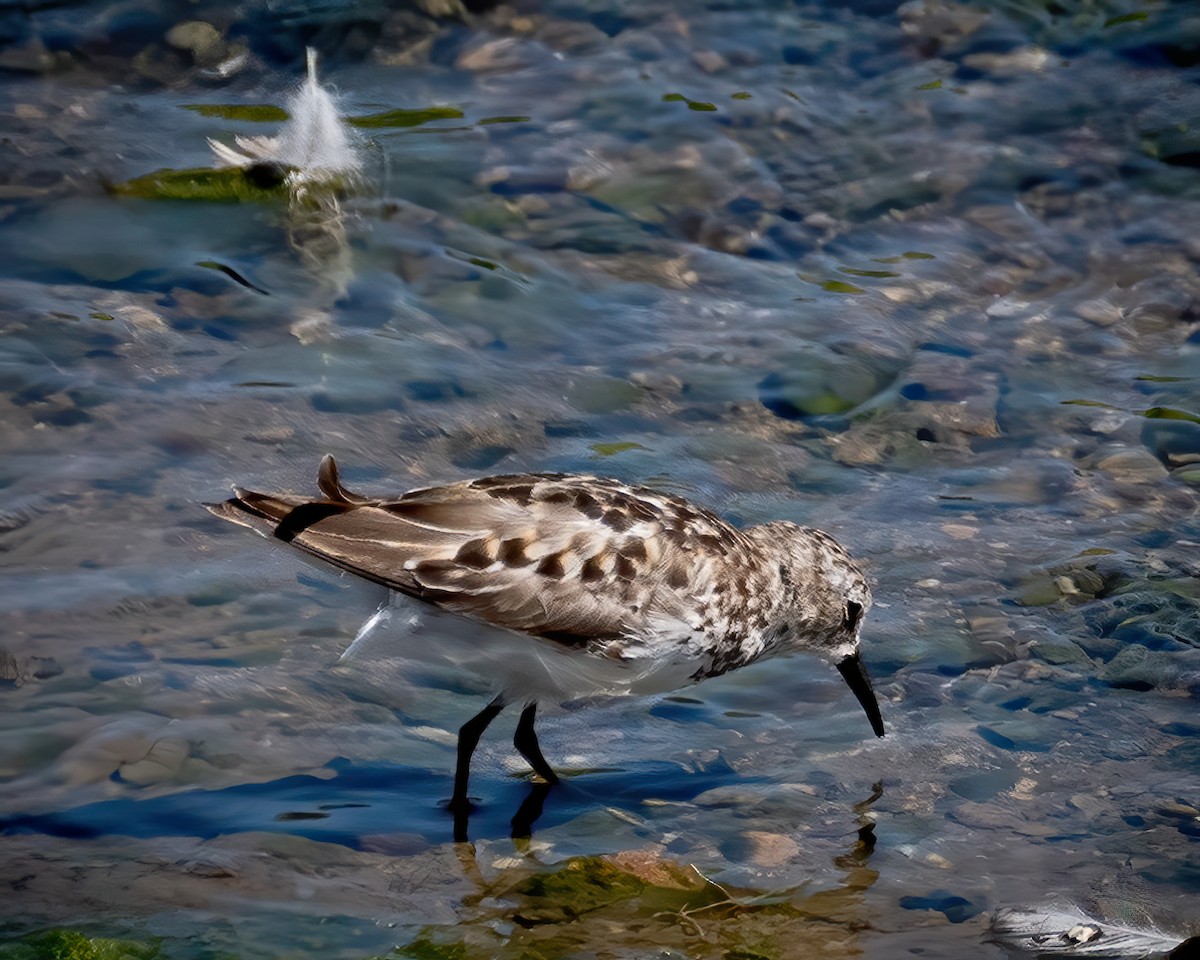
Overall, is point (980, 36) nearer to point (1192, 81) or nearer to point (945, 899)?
point (1192, 81)

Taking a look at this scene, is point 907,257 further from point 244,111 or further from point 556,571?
point 556,571

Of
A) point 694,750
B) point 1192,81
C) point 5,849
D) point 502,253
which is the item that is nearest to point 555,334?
point 502,253

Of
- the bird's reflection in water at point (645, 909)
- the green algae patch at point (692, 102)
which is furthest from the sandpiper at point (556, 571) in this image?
the green algae patch at point (692, 102)

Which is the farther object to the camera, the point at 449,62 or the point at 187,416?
the point at 449,62

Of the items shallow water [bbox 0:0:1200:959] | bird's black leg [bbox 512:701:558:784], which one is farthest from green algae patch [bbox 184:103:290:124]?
bird's black leg [bbox 512:701:558:784]

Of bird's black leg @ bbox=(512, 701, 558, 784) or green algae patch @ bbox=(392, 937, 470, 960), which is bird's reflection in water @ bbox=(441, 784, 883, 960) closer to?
green algae patch @ bbox=(392, 937, 470, 960)

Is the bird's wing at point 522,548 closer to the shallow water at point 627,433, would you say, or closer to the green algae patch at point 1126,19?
the shallow water at point 627,433

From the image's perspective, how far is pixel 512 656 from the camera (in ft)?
20.2

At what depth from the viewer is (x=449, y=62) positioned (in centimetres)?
1252

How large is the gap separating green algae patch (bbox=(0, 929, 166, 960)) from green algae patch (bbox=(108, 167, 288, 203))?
6.48 meters

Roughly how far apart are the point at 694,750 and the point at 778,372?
3.49m

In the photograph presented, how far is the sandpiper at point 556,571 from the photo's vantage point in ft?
19.6

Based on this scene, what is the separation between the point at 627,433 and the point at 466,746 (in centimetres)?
307

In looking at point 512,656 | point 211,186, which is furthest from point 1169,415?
point 211,186
